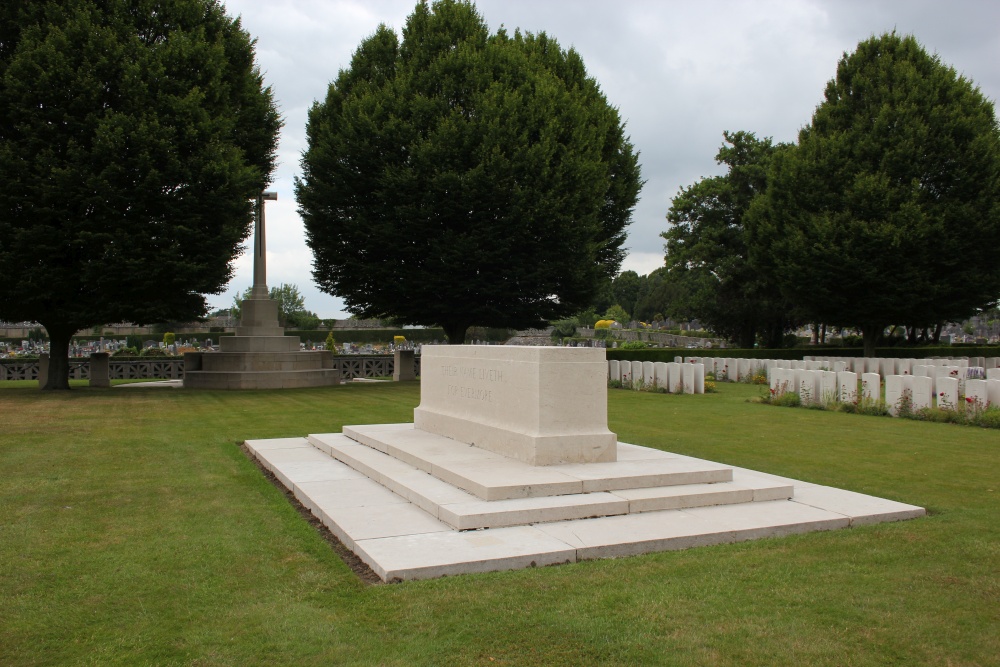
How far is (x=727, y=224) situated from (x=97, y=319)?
2942 centimetres

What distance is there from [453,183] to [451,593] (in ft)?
60.7

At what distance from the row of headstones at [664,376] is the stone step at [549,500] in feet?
39.7

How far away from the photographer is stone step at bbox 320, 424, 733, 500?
6273mm

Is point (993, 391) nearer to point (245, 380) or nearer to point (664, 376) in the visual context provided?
point (664, 376)

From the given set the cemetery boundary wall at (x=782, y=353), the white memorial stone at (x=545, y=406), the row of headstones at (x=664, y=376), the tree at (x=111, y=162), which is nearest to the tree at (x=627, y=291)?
the cemetery boundary wall at (x=782, y=353)

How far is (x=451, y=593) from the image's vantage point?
425 cm

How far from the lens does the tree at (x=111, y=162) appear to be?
661 inches

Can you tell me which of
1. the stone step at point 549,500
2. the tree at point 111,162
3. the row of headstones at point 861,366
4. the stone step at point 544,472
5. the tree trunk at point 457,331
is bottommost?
the stone step at point 549,500

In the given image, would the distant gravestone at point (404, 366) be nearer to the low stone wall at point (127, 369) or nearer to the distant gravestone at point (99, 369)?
the low stone wall at point (127, 369)

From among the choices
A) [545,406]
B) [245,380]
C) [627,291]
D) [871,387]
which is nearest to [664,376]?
[871,387]

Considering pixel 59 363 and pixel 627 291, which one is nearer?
pixel 59 363

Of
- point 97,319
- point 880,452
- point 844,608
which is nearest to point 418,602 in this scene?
point 844,608

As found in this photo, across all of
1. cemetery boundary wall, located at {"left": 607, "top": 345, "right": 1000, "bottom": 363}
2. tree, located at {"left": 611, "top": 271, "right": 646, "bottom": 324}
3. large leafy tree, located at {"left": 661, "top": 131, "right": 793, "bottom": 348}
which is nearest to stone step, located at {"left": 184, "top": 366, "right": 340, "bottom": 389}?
cemetery boundary wall, located at {"left": 607, "top": 345, "right": 1000, "bottom": 363}

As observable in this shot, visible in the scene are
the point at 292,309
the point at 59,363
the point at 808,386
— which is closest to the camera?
the point at 808,386
